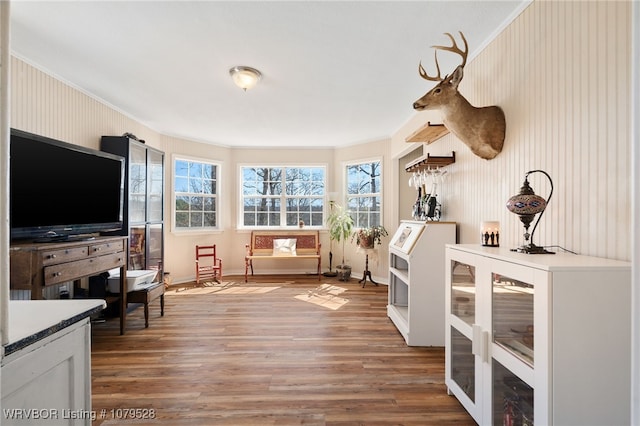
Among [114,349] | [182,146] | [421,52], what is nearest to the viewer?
[421,52]

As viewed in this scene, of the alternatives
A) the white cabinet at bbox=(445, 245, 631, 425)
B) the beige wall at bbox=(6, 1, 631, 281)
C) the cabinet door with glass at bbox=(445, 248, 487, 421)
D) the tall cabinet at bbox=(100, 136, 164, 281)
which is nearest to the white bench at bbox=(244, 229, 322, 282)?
the tall cabinet at bbox=(100, 136, 164, 281)

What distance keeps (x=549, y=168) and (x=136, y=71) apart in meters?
3.36

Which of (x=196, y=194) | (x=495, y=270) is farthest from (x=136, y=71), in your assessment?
(x=495, y=270)

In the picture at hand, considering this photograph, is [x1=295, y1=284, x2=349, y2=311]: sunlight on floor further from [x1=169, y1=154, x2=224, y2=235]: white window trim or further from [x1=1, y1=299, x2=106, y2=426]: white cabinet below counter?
[x1=1, y1=299, x2=106, y2=426]: white cabinet below counter

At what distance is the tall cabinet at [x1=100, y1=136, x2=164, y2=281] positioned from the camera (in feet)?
11.1

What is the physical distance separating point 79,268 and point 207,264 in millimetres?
3125

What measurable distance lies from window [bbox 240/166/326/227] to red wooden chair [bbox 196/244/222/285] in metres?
0.87

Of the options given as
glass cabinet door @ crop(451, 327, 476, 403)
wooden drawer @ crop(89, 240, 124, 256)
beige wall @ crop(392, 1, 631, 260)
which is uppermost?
beige wall @ crop(392, 1, 631, 260)

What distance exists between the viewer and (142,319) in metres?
3.34

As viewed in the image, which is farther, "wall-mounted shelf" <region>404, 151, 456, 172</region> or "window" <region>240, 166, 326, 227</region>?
"window" <region>240, 166, 326, 227</region>

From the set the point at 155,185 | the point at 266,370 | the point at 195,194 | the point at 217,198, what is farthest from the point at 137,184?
the point at 266,370

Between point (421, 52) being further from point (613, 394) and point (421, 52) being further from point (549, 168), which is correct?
point (613, 394)

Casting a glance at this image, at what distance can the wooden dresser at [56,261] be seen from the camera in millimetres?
1975

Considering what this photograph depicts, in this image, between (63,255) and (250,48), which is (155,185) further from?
(250,48)
